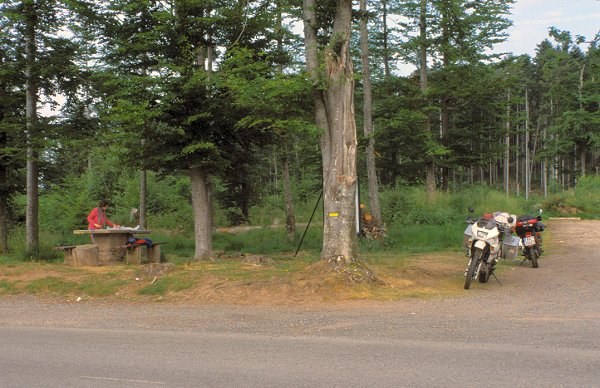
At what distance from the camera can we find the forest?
12.1 meters

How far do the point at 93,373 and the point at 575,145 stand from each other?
203 ft

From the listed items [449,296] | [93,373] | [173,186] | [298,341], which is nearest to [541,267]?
[449,296]

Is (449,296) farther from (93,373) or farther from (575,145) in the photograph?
(575,145)

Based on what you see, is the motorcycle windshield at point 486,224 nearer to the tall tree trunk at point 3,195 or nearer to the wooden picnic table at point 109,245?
the wooden picnic table at point 109,245

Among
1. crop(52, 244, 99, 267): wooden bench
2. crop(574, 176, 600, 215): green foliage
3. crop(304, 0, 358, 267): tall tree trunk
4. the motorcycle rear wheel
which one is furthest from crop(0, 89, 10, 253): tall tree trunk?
crop(574, 176, 600, 215): green foliage

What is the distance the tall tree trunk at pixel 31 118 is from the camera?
696 inches

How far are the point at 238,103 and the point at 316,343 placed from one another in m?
7.45

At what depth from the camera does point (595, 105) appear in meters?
58.2

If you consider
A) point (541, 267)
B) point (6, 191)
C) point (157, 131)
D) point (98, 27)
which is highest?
point (98, 27)

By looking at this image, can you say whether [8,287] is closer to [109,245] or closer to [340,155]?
[109,245]

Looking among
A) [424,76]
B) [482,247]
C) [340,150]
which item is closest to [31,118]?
[340,150]

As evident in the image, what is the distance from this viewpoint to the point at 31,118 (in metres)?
18.1

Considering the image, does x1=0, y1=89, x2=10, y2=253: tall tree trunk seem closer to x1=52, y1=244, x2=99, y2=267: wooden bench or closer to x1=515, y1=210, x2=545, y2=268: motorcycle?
x1=52, y1=244, x2=99, y2=267: wooden bench

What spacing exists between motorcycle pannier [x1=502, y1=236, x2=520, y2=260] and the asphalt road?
2156mm
